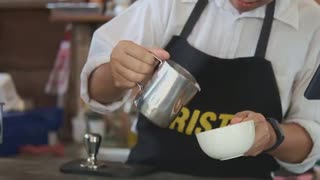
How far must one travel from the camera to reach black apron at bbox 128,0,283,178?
1.05 meters

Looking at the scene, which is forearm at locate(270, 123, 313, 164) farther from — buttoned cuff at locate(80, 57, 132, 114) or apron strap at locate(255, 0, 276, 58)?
buttoned cuff at locate(80, 57, 132, 114)

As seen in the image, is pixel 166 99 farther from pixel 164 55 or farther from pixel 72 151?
pixel 72 151

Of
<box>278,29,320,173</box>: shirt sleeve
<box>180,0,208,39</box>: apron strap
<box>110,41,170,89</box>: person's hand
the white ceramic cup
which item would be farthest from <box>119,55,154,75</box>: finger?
<box>278,29,320,173</box>: shirt sleeve

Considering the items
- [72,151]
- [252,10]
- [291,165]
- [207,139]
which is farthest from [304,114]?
[72,151]

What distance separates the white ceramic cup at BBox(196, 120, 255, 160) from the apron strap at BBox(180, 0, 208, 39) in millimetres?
308

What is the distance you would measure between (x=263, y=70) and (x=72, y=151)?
100 cm

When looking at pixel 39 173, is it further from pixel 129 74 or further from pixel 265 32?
pixel 265 32

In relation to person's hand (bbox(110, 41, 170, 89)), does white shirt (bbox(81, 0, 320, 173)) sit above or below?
below

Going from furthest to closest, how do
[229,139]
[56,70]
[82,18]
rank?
[56,70] → [82,18] → [229,139]

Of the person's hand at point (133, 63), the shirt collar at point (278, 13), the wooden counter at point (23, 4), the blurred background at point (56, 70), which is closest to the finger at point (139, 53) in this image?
the person's hand at point (133, 63)

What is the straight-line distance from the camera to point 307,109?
106 centimetres

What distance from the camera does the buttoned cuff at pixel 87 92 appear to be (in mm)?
1038

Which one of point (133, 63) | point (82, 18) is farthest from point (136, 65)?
point (82, 18)

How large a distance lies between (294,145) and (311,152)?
43mm
